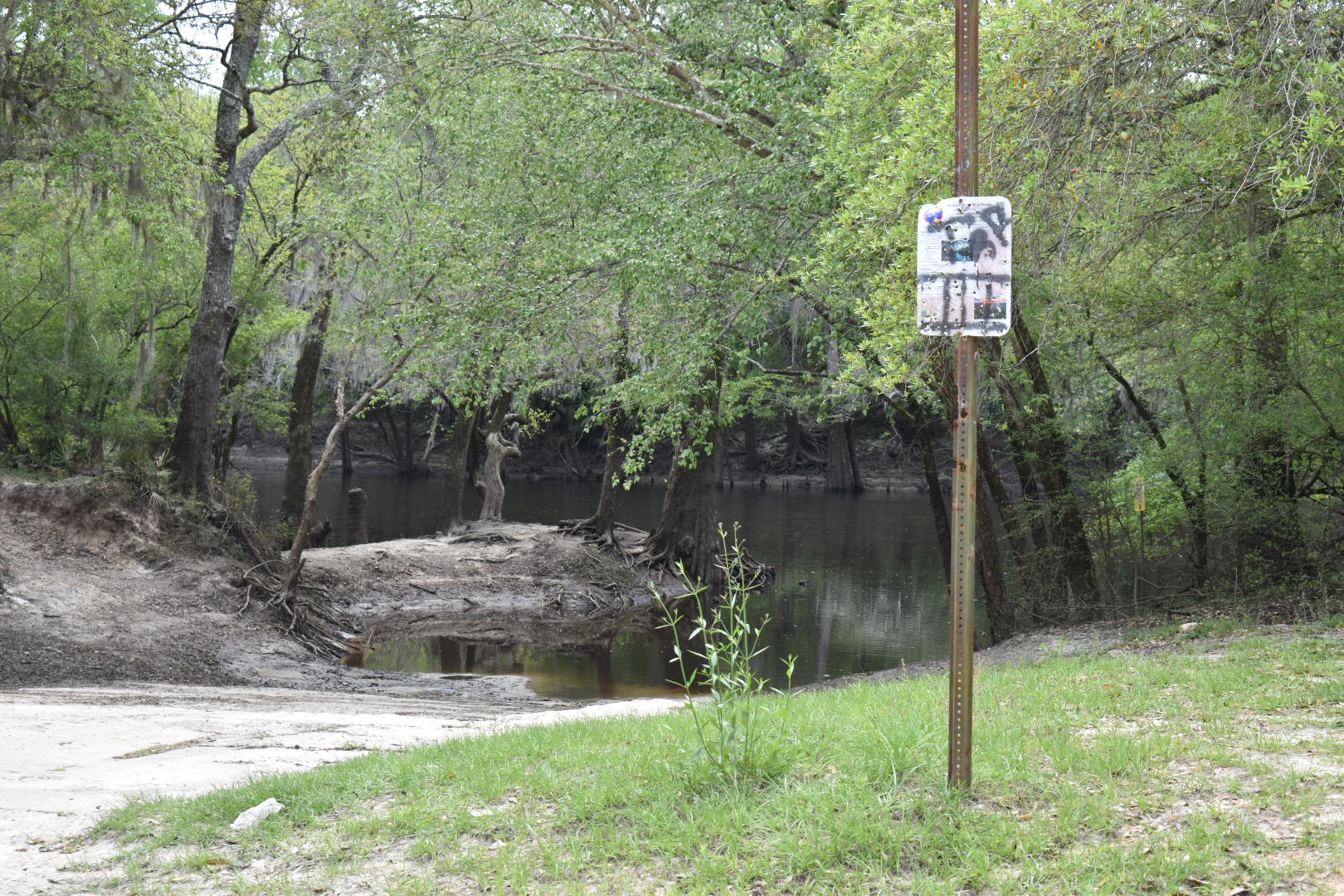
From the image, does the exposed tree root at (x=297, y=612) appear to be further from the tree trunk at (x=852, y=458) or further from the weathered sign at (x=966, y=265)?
the tree trunk at (x=852, y=458)

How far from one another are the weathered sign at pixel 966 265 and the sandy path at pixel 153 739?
4442 mm

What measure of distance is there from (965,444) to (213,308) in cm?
1539

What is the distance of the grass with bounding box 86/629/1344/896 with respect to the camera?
169 inches

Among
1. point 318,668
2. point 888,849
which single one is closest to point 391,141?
point 318,668

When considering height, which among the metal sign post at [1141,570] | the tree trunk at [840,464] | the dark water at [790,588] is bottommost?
the dark water at [790,588]

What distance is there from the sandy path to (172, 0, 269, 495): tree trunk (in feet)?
19.7

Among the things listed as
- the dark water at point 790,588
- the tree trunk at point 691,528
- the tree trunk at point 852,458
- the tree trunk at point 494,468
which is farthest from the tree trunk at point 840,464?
the tree trunk at point 691,528

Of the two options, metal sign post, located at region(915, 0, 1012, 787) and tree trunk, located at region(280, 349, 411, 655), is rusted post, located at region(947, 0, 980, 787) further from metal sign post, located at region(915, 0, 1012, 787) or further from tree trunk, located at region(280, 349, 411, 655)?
tree trunk, located at region(280, 349, 411, 655)

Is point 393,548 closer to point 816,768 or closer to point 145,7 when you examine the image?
point 145,7

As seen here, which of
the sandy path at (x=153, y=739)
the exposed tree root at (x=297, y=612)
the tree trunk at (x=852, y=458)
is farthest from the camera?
the tree trunk at (x=852, y=458)

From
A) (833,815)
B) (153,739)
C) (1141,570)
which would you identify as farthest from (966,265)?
(1141,570)

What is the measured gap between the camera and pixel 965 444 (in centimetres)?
474

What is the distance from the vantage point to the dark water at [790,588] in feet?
56.1

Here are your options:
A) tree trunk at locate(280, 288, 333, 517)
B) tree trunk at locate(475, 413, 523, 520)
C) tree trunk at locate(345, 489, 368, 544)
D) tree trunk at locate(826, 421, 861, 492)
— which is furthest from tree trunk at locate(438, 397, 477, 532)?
tree trunk at locate(826, 421, 861, 492)
